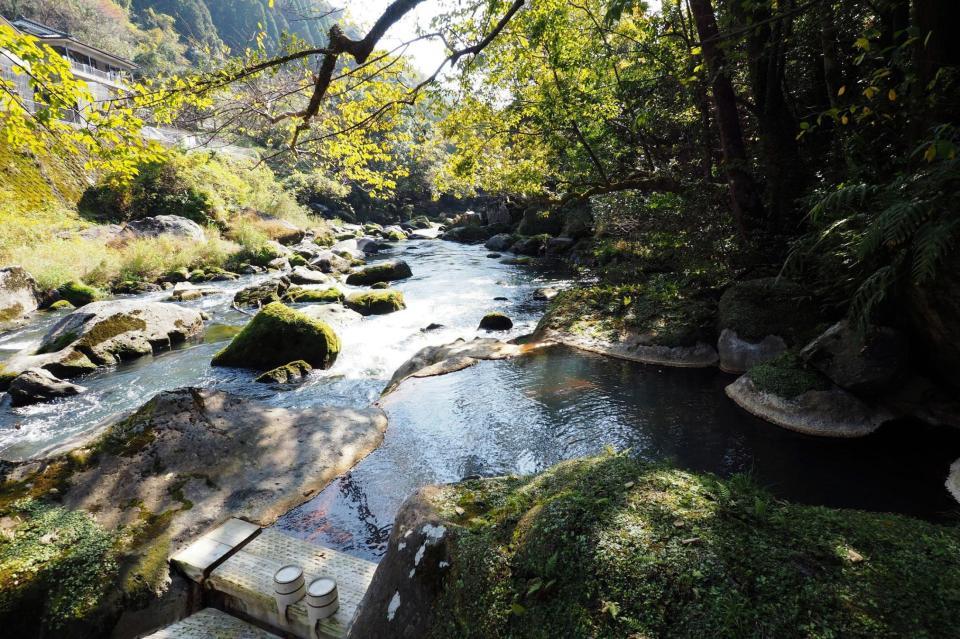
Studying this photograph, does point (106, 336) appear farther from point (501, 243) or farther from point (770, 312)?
point (501, 243)

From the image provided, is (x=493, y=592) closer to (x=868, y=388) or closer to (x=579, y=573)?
(x=579, y=573)

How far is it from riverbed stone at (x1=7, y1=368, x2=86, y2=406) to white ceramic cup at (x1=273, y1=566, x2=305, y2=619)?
8.60 m

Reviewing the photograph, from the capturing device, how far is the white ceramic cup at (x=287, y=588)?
128 inches

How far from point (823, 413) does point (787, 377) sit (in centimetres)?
66

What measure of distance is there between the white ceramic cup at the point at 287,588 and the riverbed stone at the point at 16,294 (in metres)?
15.7

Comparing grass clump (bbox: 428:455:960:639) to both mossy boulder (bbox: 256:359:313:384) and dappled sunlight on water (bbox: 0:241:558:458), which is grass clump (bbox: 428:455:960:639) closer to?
dappled sunlight on water (bbox: 0:241:558:458)

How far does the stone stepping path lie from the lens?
3295 mm

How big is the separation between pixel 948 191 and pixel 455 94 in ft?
20.5

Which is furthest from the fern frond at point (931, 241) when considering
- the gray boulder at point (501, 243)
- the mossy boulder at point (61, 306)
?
the gray boulder at point (501, 243)

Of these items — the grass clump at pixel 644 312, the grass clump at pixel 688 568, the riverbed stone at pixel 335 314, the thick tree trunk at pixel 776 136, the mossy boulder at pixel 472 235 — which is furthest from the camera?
the mossy boulder at pixel 472 235

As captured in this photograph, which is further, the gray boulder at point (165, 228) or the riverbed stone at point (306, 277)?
the gray boulder at point (165, 228)

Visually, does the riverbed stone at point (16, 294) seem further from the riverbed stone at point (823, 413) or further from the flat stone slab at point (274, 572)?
the riverbed stone at point (823, 413)

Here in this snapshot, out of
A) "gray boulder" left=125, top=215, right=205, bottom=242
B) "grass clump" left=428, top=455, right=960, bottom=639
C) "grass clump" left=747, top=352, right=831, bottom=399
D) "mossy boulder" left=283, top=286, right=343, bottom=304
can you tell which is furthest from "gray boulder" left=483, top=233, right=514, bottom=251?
"grass clump" left=428, top=455, right=960, bottom=639

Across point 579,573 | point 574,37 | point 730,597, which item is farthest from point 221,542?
point 574,37
